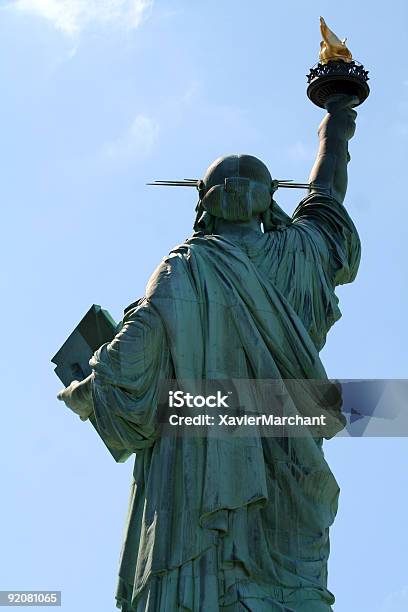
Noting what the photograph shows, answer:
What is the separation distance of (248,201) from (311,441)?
3157 mm

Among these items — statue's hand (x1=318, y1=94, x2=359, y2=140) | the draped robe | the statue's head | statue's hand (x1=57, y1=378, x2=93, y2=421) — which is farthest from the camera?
statue's hand (x1=318, y1=94, x2=359, y2=140)

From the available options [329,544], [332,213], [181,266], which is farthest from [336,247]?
[329,544]

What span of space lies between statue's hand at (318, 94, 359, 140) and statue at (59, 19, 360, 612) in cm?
143

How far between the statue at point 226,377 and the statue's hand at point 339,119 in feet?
4.68

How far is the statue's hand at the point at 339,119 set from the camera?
25625mm

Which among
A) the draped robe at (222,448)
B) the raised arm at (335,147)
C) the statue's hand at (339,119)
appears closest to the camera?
the draped robe at (222,448)

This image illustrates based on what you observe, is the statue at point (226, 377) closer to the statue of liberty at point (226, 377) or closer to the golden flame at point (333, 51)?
the statue of liberty at point (226, 377)

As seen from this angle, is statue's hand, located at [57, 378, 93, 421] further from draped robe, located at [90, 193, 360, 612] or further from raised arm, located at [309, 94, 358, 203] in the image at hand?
raised arm, located at [309, 94, 358, 203]

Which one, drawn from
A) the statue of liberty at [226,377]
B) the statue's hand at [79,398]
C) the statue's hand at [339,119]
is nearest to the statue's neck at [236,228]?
the statue of liberty at [226,377]

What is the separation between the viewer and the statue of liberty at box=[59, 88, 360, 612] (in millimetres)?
21641

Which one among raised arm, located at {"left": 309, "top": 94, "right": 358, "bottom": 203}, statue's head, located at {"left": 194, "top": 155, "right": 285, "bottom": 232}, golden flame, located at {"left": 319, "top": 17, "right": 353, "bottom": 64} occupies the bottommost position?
statue's head, located at {"left": 194, "top": 155, "right": 285, "bottom": 232}

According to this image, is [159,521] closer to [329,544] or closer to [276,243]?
[329,544]

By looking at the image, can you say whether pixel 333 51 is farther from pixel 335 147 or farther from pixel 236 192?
pixel 236 192

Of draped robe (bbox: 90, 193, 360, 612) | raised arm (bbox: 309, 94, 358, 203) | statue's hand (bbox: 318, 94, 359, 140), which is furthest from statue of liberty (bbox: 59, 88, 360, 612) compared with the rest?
statue's hand (bbox: 318, 94, 359, 140)
